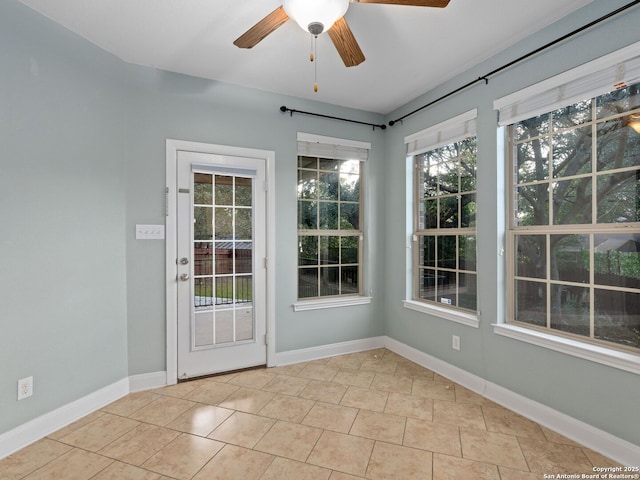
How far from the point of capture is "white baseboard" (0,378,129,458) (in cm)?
199

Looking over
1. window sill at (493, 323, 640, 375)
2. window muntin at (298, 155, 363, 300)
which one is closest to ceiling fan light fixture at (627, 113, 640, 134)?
window sill at (493, 323, 640, 375)

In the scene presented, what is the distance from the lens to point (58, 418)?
2242mm

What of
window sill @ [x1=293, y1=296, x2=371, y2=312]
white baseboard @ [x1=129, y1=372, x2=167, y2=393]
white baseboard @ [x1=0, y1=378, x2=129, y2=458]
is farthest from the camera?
window sill @ [x1=293, y1=296, x2=371, y2=312]

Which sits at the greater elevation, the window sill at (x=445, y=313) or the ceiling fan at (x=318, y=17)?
the ceiling fan at (x=318, y=17)

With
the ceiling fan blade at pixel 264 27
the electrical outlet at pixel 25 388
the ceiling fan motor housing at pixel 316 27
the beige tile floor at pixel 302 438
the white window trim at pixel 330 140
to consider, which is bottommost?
the beige tile floor at pixel 302 438

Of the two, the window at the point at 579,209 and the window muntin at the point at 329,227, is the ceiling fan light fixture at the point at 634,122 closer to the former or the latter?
the window at the point at 579,209

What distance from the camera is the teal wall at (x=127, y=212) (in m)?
2.02

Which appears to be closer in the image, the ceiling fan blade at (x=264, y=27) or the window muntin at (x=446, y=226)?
the ceiling fan blade at (x=264, y=27)

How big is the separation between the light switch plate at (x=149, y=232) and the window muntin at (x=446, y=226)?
2547 millimetres

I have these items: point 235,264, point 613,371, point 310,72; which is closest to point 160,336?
point 235,264

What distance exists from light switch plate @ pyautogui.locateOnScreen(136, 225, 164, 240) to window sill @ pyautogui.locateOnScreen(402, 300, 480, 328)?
254 centimetres

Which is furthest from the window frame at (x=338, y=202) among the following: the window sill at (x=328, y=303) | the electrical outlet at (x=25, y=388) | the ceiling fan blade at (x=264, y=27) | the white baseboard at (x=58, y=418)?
the electrical outlet at (x=25, y=388)

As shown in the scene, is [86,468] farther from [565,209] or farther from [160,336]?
[565,209]

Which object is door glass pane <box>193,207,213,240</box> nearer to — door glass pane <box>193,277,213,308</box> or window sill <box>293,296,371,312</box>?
door glass pane <box>193,277,213,308</box>
